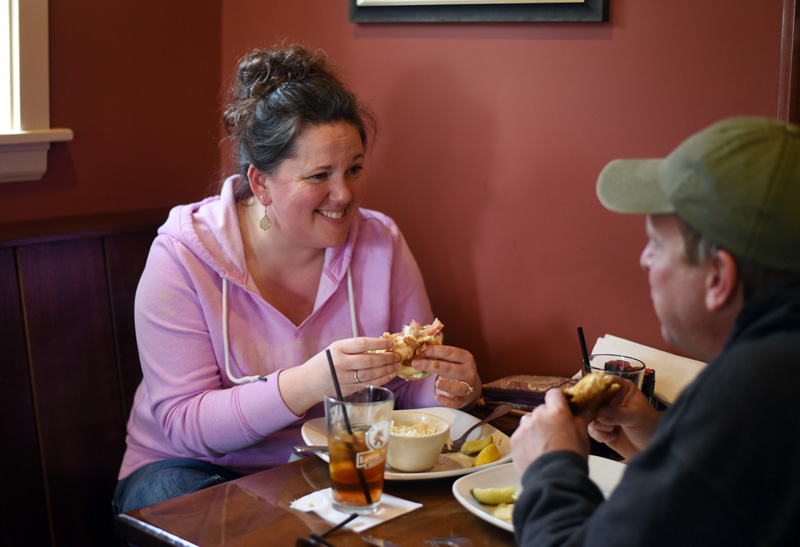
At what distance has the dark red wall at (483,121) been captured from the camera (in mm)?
1995

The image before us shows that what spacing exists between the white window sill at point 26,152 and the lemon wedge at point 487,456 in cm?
143

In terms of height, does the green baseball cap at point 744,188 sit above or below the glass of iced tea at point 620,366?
above

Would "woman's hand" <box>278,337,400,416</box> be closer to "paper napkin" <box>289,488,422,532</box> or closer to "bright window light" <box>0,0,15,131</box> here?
"paper napkin" <box>289,488,422,532</box>

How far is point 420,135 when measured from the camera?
2400mm

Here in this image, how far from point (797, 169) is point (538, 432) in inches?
18.9

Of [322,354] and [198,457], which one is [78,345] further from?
[322,354]

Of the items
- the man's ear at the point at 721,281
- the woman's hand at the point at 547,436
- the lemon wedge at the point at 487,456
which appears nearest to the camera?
the man's ear at the point at 721,281

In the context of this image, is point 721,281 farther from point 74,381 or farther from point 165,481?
point 74,381

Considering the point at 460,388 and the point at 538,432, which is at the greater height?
the point at 538,432

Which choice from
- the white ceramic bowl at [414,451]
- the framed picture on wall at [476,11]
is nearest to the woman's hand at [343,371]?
the white ceramic bowl at [414,451]

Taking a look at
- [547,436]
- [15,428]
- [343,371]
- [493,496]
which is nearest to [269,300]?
[343,371]

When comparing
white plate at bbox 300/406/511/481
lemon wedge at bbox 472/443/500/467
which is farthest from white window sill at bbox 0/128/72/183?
lemon wedge at bbox 472/443/500/467

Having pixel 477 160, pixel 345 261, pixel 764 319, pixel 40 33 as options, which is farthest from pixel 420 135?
pixel 764 319

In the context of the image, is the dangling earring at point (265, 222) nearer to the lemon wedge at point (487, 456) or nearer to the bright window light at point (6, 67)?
the bright window light at point (6, 67)
